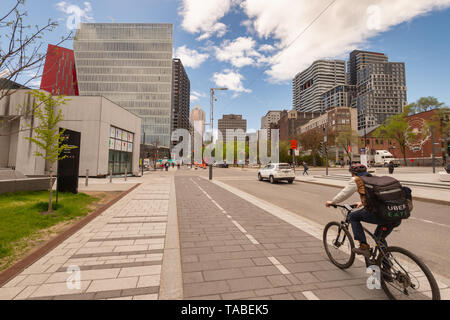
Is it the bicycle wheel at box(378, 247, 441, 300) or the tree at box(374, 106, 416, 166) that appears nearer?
the bicycle wheel at box(378, 247, 441, 300)

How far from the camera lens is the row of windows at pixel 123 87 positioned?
8281cm

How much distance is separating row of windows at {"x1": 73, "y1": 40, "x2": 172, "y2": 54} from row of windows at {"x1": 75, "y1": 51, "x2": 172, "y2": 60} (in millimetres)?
1766

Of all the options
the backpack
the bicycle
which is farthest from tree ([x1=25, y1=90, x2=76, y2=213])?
the bicycle

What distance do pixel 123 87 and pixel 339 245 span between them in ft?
320

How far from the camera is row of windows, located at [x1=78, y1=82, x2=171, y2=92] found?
82.8 metres

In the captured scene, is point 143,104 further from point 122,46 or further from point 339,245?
point 339,245

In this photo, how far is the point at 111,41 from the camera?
281 feet

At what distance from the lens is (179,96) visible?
151375 millimetres

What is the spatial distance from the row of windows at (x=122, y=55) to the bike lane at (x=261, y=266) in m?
96.8

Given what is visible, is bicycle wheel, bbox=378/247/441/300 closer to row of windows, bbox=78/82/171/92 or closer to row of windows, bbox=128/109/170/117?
row of windows, bbox=128/109/170/117

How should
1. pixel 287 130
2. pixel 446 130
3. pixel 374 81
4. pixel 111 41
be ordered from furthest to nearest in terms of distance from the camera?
pixel 374 81, pixel 287 130, pixel 111 41, pixel 446 130
